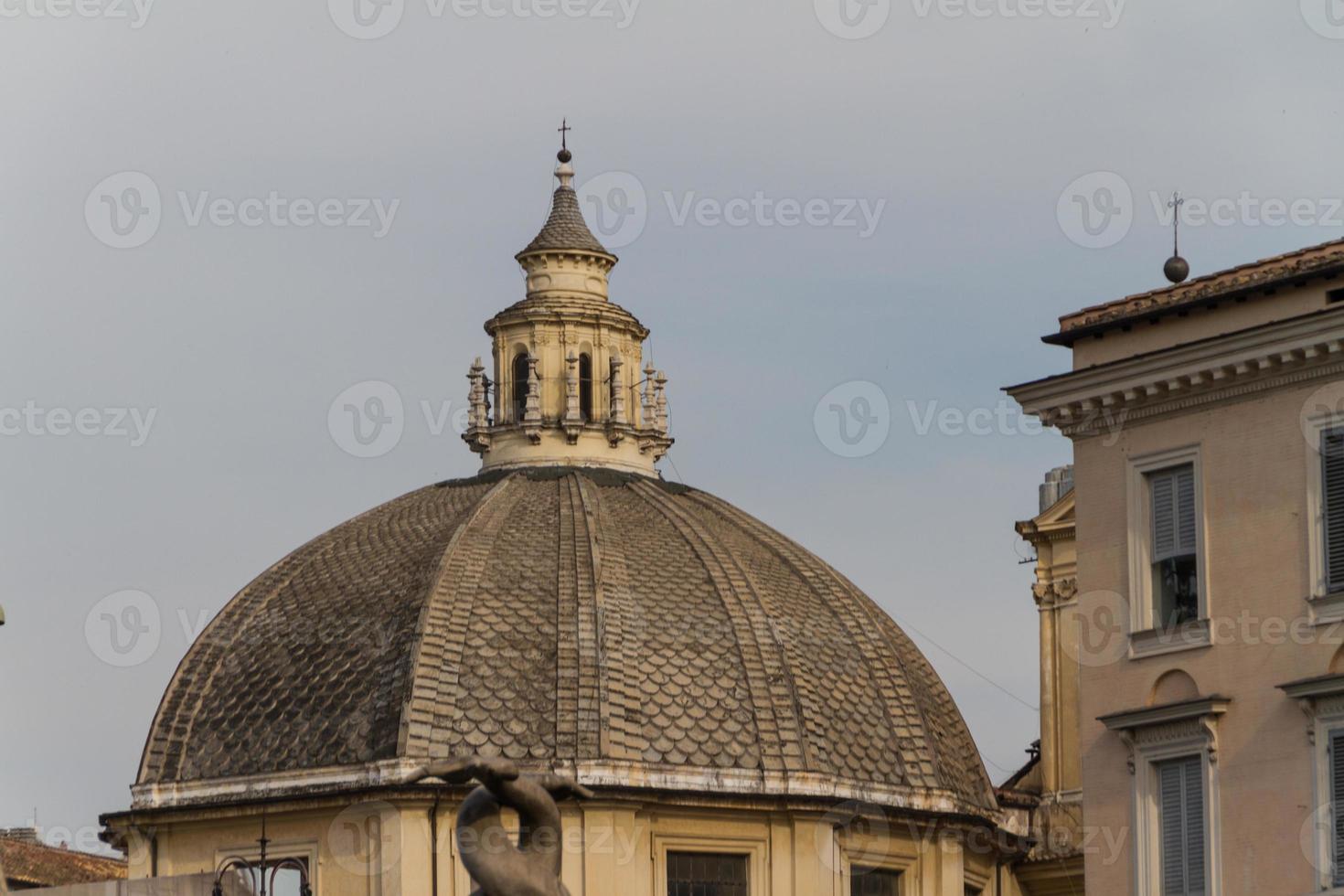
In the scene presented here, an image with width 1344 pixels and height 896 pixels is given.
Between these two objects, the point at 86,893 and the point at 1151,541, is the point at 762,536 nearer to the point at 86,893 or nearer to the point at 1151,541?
the point at 86,893

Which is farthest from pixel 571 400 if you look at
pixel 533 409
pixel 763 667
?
pixel 763 667

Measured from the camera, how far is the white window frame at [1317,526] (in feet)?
144

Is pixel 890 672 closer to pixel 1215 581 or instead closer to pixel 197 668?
pixel 197 668

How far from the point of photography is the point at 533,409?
83.6 m

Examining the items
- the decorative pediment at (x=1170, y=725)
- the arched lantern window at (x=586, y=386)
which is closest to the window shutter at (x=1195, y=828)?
the decorative pediment at (x=1170, y=725)

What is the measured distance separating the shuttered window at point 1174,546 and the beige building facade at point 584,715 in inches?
1027

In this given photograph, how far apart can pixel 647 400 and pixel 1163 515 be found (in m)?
39.6

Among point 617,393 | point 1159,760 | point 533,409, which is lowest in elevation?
point 1159,760

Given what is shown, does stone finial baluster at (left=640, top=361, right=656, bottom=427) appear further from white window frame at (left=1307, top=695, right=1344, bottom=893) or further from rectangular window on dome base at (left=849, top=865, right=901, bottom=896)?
white window frame at (left=1307, top=695, right=1344, bottom=893)

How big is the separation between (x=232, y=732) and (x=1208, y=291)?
33237 mm

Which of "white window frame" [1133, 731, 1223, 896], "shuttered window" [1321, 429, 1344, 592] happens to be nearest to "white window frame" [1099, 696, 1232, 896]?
"white window frame" [1133, 731, 1223, 896]

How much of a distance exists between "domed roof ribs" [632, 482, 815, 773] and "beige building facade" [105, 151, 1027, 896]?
0.06 meters

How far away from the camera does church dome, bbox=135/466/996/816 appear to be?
73.9 metres

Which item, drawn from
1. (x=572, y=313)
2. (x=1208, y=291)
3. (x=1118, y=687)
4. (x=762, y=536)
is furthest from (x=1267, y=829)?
(x=572, y=313)
